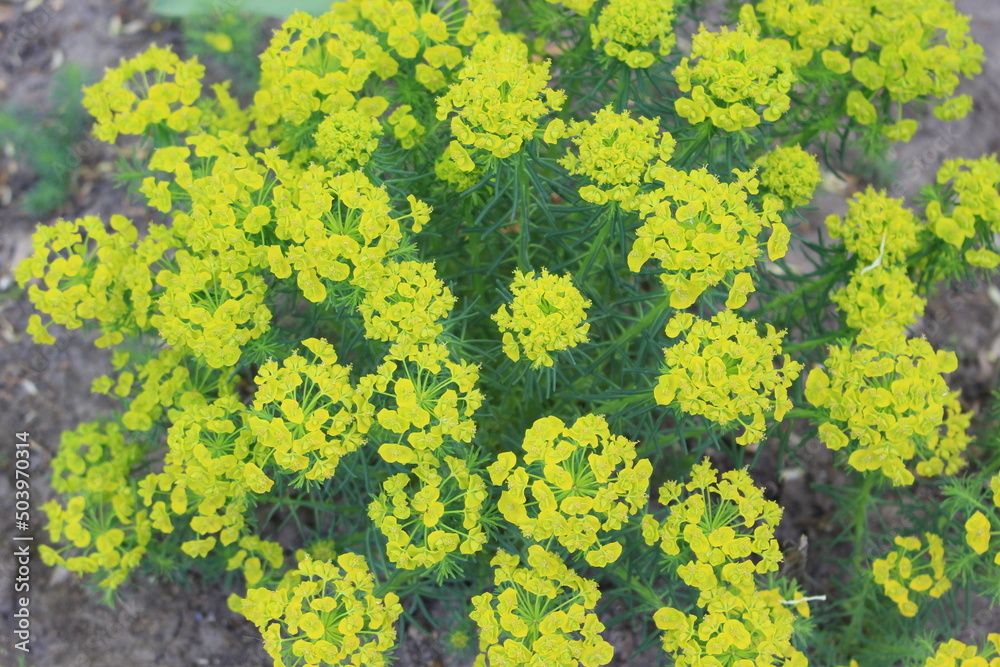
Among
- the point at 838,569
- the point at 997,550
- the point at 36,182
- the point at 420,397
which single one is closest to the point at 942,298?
the point at 838,569

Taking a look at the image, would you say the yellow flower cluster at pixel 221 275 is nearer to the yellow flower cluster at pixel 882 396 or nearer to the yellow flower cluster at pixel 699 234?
the yellow flower cluster at pixel 699 234

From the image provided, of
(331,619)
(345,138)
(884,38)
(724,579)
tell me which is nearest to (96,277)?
(345,138)

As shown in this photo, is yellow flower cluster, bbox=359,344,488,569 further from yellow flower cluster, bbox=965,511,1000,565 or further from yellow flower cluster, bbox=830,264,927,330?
yellow flower cluster, bbox=965,511,1000,565

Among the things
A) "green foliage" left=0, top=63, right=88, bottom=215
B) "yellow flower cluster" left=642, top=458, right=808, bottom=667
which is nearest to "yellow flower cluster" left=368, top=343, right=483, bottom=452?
"yellow flower cluster" left=642, top=458, right=808, bottom=667

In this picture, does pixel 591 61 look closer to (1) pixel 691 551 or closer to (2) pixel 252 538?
(1) pixel 691 551

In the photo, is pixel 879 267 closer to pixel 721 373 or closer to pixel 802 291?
pixel 802 291

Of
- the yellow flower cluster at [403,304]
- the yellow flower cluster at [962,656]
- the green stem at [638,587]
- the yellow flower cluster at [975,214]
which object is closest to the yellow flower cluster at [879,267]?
the yellow flower cluster at [975,214]
